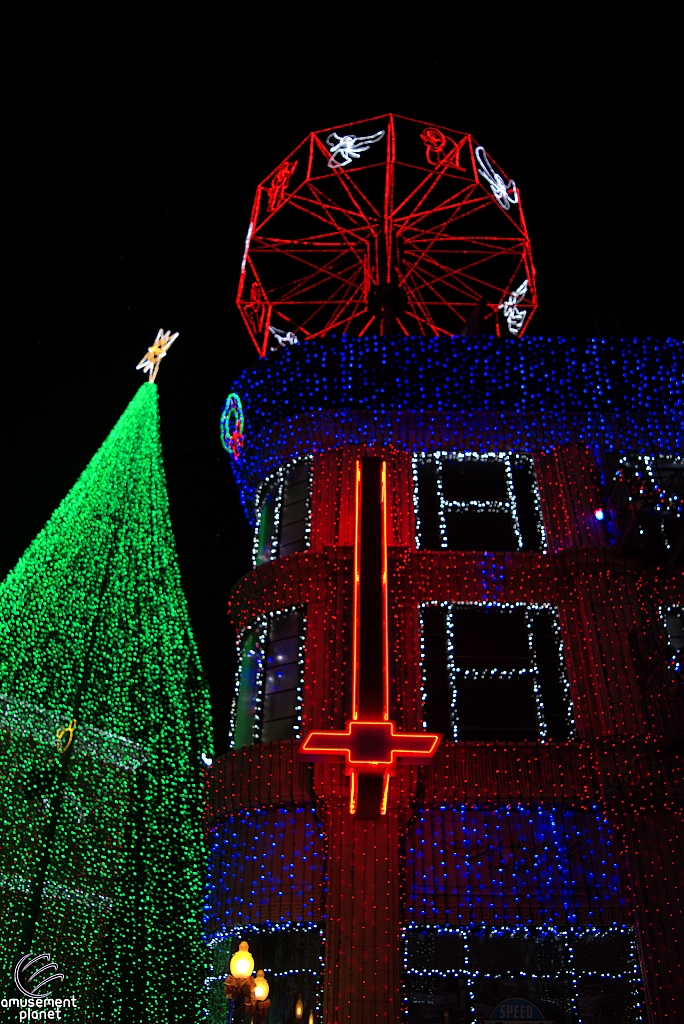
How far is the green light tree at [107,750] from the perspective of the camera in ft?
61.8

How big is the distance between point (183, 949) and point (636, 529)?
14.7 meters

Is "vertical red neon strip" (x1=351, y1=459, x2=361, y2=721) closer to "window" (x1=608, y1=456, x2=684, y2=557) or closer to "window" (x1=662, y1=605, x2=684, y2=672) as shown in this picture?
"window" (x1=608, y1=456, x2=684, y2=557)

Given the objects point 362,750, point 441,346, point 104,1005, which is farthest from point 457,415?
point 104,1005

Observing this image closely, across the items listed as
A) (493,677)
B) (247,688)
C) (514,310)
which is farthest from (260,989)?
(514,310)

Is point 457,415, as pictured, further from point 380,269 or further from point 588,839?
point 588,839

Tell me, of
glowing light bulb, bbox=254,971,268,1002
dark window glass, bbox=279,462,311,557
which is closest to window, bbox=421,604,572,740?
dark window glass, bbox=279,462,311,557

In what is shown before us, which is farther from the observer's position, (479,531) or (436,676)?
(479,531)

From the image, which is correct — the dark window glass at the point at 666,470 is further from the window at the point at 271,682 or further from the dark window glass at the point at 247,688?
the dark window glass at the point at 247,688

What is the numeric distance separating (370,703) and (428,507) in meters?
5.97

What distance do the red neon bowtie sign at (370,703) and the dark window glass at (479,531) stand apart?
8.15 feet

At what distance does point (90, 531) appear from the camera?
20516 mm

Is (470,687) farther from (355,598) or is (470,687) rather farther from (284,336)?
(284,336)

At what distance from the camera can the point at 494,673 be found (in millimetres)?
16438

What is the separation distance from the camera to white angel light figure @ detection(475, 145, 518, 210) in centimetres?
2069
